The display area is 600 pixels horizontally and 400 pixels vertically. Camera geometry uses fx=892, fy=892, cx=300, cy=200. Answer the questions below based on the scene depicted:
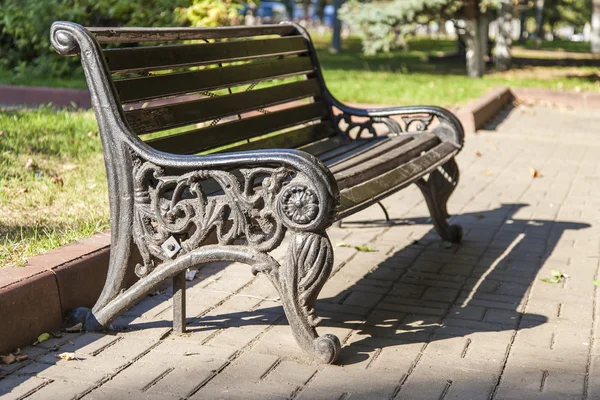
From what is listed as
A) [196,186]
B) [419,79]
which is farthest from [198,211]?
[419,79]

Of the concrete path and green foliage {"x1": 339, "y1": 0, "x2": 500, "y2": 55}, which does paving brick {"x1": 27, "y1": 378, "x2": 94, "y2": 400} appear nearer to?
the concrete path

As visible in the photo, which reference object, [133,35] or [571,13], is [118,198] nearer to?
[133,35]

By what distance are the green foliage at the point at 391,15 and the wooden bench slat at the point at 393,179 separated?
1047 centimetres

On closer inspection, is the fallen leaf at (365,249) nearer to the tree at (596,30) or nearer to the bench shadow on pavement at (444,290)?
the bench shadow on pavement at (444,290)

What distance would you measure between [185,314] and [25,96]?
6041 millimetres

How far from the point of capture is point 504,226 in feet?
18.7

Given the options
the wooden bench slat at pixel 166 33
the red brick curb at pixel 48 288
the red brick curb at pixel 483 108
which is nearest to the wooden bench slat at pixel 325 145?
the wooden bench slat at pixel 166 33

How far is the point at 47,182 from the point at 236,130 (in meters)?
1.66

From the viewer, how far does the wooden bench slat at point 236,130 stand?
12.3 feet

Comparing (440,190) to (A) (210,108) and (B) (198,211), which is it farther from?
(B) (198,211)

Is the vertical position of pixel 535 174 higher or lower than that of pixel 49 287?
lower

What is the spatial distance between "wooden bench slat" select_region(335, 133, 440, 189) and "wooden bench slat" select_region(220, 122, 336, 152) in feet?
1.59

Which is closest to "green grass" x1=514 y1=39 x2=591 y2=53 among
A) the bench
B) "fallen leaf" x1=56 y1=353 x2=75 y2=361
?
the bench

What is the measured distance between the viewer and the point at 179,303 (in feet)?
11.7
